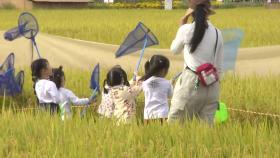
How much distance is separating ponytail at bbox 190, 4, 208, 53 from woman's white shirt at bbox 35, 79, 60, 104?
123 centimetres

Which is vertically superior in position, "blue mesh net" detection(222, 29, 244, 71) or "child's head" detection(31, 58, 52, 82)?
"blue mesh net" detection(222, 29, 244, 71)

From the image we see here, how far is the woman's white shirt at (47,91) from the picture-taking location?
14.5 ft

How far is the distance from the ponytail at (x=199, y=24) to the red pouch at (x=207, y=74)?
0.13m

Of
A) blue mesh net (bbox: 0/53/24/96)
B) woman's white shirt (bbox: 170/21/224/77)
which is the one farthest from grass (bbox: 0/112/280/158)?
blue mesh net (bbox: 0/53/24/96)

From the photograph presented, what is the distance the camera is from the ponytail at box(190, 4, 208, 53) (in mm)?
3539

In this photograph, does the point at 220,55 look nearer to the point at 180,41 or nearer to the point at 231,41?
the point at 180,41

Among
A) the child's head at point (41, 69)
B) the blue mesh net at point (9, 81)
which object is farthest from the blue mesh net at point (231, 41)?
the blue mesh net at point (9, 81)

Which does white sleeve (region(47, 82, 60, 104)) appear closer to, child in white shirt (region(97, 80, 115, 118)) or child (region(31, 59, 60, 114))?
child (region(31, 59, 60, 114))

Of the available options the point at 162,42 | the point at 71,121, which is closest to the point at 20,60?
the point at 162,42

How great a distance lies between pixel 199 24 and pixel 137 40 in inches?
59.0

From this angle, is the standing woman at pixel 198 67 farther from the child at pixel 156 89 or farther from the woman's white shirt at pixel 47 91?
the woman's white shirt at pixel 47 91

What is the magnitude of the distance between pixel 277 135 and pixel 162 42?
674 cm

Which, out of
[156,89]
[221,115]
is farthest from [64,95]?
[221,115]

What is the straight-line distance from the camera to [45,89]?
4426 millimetres
